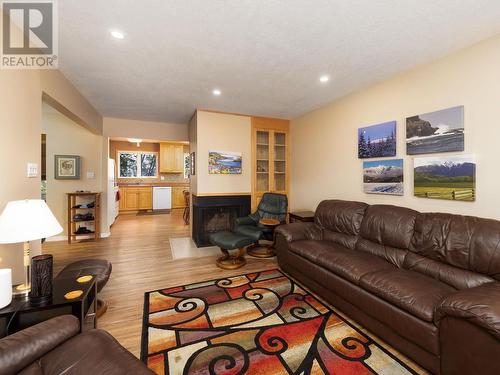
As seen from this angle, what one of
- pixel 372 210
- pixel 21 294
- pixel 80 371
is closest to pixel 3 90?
pixel 21 294

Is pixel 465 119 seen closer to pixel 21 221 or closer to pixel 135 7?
pixel 135 7

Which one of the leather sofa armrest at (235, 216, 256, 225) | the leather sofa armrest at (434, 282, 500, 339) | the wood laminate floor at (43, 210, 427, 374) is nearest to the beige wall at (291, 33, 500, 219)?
the leather sofa armrest at (434, 282, 500, 339)

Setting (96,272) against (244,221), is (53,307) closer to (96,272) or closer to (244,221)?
(96,272)

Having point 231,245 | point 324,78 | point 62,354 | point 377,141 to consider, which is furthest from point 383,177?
point 62,354

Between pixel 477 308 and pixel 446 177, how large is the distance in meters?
1.56

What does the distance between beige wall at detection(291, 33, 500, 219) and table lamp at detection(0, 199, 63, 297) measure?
355 cm

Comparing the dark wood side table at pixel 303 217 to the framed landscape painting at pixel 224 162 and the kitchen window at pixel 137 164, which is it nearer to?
the framed landscape painting at pixel 224 162

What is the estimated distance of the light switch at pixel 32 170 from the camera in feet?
6.84

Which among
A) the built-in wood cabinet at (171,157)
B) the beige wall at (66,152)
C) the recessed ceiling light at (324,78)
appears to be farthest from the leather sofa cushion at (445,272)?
the built-in wood cabinet at (171,157)

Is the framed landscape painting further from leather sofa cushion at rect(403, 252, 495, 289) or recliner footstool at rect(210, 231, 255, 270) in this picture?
leather sofa cushion at rect(403, 252, 495, 289)

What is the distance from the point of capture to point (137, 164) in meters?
8.58

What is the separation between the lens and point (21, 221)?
56.9 inches

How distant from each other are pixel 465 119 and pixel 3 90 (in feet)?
13.5

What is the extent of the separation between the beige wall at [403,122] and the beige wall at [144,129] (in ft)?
9.57
